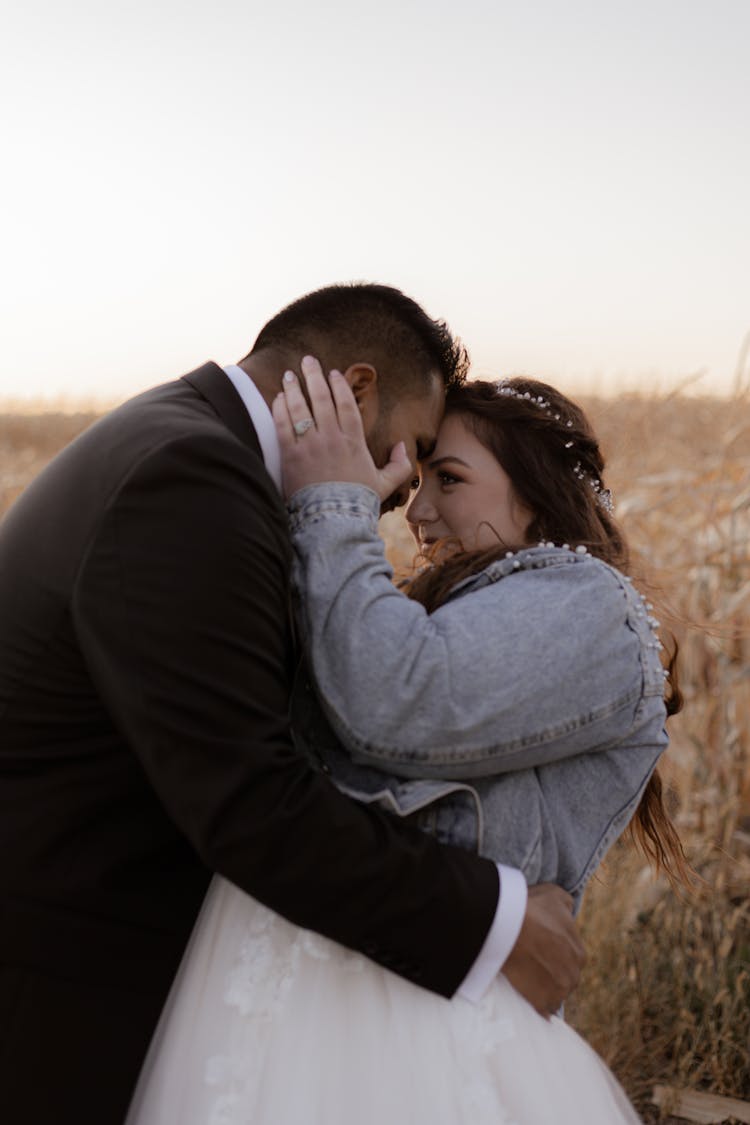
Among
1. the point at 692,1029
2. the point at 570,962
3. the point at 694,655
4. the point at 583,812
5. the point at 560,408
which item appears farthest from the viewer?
the point at 694,655

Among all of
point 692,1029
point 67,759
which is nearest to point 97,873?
point 67,759

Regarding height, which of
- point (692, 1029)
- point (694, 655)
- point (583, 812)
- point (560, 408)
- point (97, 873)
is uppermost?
point (560, 408)

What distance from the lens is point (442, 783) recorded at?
6.89ft

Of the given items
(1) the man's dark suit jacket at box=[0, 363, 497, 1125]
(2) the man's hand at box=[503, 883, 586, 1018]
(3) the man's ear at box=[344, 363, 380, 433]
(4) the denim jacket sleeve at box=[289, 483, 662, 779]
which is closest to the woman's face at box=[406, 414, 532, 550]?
(3) the man's ear at box=[344, 363, 380, 433]

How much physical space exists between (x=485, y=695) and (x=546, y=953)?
0.50m

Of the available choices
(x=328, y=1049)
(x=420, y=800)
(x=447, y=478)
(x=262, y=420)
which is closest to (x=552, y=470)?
(x=447, y=478)

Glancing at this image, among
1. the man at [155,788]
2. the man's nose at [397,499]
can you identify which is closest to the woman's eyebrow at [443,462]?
the man's nose at [397,499]

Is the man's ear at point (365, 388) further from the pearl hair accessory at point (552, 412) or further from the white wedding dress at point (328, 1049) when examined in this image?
the white wedding dress at point (328, 1049)

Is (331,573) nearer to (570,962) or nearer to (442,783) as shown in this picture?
(442,783)

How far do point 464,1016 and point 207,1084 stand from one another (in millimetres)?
473

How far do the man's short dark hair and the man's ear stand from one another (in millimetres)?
26

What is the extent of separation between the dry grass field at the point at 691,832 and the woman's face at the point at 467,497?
1184mm

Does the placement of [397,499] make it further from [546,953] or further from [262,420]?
[546,953]

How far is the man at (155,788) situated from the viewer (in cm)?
180
